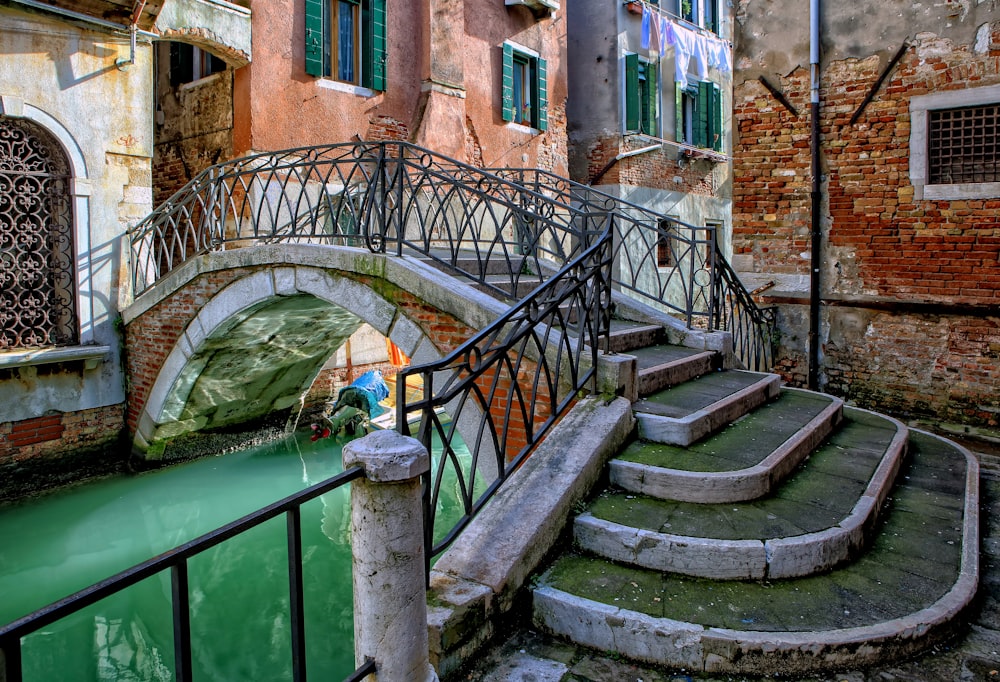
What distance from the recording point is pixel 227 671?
15.8ft

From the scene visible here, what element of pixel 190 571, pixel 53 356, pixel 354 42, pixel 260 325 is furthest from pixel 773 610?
pixel 354 42

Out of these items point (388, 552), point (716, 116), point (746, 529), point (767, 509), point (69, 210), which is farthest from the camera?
point (716, 116)

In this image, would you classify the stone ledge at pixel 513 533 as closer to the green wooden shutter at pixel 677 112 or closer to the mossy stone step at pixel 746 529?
the mossy stone step at pixel 746 529

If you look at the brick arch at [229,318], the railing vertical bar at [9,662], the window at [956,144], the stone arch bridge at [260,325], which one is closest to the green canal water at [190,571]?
the stone arch bridge at [260,325]

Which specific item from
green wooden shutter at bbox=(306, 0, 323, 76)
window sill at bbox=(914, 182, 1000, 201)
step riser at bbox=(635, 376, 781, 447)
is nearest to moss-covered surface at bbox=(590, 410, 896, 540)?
step riser at bbox=(635, 376, 781, 447)

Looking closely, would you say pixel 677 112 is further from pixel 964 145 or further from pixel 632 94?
pixel 964 145

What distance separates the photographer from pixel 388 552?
7.31 feet

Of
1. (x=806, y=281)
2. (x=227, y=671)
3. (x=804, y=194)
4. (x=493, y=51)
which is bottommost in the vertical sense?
(x=227, y=671)

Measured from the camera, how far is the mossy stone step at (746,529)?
3.17 meters

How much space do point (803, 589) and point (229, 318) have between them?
6062 mm

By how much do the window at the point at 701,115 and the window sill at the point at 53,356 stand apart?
12965mm

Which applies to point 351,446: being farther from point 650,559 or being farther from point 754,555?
point 754,555

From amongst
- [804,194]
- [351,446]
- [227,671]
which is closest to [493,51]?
[804,194]

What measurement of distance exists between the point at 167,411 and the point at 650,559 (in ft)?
22.5
